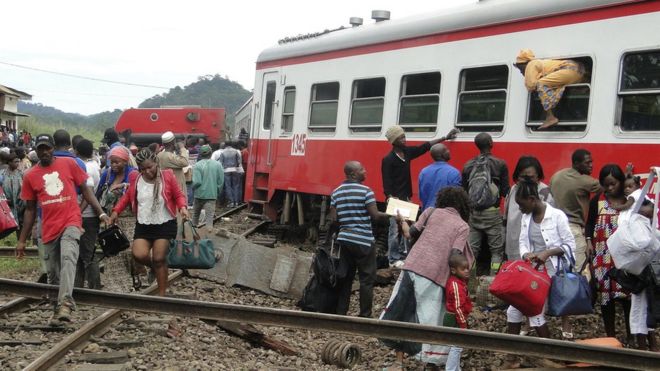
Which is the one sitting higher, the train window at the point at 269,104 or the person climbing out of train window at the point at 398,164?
the train window at the point at 269,104

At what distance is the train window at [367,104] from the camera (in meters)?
11.9

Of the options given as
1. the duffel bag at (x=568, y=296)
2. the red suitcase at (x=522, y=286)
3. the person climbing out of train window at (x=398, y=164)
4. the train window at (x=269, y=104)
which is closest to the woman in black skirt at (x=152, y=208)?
the person climbing out of train window at (x=398, y=164)

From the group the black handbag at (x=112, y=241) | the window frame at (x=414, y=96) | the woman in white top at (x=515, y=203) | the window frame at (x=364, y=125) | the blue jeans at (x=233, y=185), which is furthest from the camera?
the blue jeans at (x=233, y=185)

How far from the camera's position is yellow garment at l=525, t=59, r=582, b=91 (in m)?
8.84

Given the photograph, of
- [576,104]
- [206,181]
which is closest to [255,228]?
[206,181]

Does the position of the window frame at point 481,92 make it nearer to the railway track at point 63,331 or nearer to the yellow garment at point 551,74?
the yellow garment at point 551,74

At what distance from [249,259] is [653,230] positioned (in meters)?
5.72

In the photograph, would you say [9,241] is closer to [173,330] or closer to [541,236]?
[173,330]

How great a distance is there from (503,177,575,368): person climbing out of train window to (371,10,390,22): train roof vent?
6.25m

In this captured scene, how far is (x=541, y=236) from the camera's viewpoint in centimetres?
674

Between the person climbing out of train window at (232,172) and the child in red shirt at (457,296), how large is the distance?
13.2 metres

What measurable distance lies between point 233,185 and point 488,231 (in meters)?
11.5

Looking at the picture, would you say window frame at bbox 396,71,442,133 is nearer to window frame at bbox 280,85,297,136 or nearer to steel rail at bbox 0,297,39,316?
window frame at bbox 280,85,297,136

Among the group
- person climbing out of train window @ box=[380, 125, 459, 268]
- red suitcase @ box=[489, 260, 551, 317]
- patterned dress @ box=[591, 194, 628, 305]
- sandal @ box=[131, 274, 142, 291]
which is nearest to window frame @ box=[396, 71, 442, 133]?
person climbing out of train window @ box=[380, 125, 459, 268]
